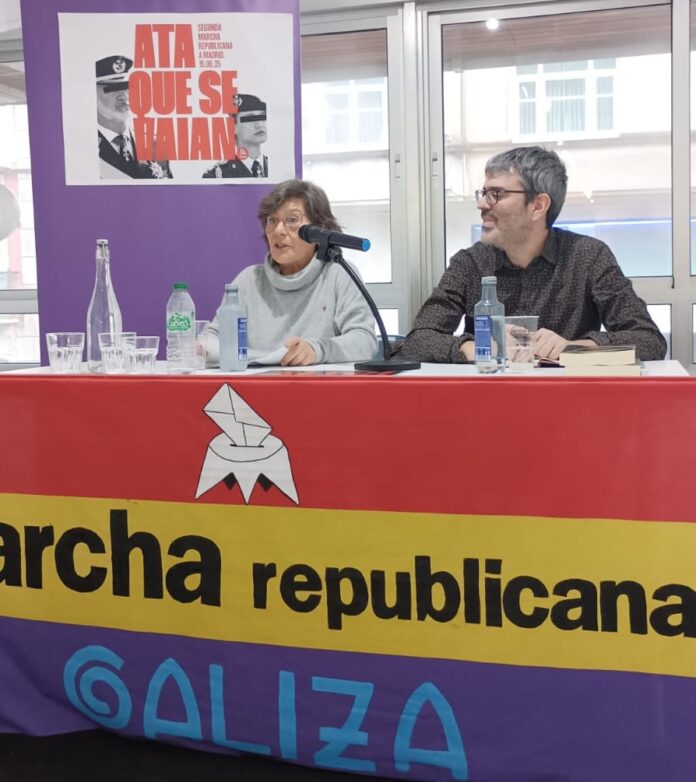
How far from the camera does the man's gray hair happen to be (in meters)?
2.31

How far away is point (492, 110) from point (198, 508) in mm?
2229

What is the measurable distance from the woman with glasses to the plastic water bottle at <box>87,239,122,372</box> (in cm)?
37

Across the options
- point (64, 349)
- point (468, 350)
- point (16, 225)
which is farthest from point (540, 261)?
point (16, 225)

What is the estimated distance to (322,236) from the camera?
1793mm

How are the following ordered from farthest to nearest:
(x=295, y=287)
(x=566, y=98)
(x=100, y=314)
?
(x=566, y=98)
(x=295, y=287)
(x=100, y=314)

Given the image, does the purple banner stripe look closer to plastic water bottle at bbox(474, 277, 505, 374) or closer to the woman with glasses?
plastic water bottle at bbox(474, 277, 505, 374)

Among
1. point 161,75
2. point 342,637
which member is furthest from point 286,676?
point 161,75

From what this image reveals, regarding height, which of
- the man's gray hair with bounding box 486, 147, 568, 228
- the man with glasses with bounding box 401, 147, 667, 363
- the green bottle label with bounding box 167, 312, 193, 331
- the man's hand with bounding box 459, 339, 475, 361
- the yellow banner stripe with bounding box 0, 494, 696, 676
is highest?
the man's gray hair with bounding box 486, 147, 568, 228

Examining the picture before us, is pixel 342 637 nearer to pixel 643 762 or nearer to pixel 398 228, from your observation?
pixel 643 762

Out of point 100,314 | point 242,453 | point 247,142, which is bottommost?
point 242,453

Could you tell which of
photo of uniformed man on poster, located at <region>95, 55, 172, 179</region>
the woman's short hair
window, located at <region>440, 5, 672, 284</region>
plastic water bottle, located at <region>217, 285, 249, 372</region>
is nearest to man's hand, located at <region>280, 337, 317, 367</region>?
plastic water bottle, located at <region>217, 285, 249, 372</region>

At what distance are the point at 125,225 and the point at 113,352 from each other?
1098 millimetres

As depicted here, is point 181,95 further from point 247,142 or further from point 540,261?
point 540,261

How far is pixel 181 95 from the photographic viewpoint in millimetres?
2609
